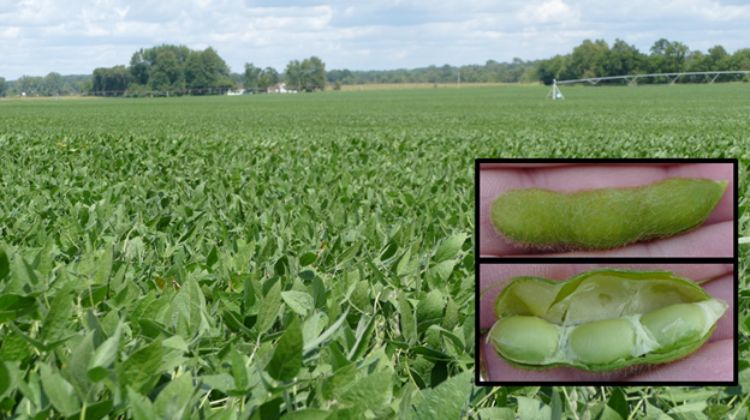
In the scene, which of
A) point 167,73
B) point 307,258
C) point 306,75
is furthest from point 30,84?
point 307,258

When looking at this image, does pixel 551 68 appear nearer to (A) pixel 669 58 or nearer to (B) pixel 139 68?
(A) pixel 669 58

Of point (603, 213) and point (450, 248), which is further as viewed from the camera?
point (450, 248)

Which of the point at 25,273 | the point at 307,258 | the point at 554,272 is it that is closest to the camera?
the point at 554,272

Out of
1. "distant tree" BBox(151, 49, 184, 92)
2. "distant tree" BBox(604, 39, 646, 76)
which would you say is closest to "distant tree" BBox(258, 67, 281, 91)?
"distant tree" BBox(151, 49, 184, 92)

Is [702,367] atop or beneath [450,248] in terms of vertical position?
atop

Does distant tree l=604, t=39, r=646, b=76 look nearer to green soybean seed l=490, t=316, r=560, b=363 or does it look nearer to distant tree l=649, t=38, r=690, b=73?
distant tree l=649, t=38, r=690, b=73

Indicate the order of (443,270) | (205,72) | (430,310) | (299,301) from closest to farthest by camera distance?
1. (299,301)
2. (430,310)
3. (443,270)
4. (205,72)
